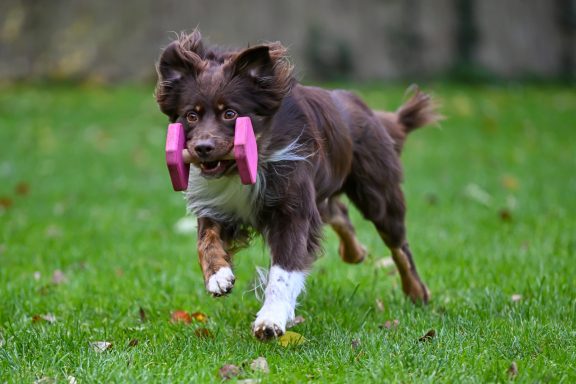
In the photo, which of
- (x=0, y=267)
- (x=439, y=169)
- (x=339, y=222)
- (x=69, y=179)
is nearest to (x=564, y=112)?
(x=439, y=169)

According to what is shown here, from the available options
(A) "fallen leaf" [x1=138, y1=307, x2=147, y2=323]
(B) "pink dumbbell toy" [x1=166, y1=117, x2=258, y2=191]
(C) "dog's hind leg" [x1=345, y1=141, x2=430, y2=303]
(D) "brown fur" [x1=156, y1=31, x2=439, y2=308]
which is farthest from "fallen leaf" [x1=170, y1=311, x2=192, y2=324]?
(C) "dog's hind leg" [x1=345, y1=141, x2=430, y2=303]

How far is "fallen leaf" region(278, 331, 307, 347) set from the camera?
4377mm

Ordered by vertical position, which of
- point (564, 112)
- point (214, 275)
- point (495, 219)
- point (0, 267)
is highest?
point (214, 275)

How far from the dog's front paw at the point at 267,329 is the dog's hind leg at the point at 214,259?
0.23 metres

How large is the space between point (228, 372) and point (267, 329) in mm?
373

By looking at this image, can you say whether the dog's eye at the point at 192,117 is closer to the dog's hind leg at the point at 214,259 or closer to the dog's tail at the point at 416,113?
the dog's hind leg at the point at 214,259

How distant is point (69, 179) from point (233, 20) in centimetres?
860

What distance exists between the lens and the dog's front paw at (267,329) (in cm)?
417

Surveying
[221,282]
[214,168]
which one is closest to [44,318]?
[221,282]

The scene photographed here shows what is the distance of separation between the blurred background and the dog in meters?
10.7

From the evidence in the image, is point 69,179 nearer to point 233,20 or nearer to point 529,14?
point 233,20

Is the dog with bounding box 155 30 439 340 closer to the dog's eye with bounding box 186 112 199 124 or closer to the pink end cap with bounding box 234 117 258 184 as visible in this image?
the dog's eye with bounding box 186 112 199 124

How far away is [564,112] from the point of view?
15.3 metres

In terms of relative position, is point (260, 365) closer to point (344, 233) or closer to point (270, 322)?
point (270, 322)
